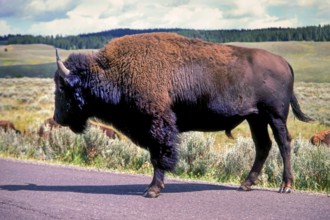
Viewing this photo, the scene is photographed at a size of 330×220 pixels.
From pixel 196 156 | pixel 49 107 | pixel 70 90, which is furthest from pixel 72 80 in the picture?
pixel 49 107

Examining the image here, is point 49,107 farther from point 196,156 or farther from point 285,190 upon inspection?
point 285,190

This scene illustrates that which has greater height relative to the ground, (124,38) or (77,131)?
(124,38)

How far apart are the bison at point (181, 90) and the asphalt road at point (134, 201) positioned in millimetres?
526

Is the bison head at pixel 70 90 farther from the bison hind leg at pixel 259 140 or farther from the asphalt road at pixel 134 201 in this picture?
the bison hind leg at pixel 259 140

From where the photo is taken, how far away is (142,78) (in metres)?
8.84

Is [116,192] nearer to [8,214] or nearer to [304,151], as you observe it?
[8,214]

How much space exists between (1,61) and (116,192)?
1364 inches

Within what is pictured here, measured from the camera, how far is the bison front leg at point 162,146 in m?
8.73

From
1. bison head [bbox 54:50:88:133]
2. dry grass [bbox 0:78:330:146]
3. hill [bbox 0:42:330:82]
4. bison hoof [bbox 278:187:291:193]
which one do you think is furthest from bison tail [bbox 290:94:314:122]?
hill [bbox 0:42:330:82]

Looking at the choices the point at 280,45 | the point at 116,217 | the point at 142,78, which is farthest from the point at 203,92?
the point at 280,45

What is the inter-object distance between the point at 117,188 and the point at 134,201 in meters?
1.07

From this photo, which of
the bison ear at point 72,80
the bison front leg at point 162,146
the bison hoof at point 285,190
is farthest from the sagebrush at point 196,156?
the bison ear at point 72,80

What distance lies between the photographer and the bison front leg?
8727mm

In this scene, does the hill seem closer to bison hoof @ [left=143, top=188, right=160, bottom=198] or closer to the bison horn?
the bison horn
